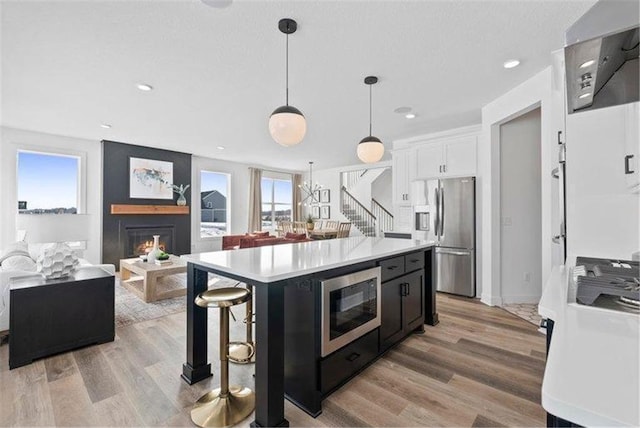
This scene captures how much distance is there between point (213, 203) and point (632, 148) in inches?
315

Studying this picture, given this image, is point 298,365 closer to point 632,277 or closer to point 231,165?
point 632,277

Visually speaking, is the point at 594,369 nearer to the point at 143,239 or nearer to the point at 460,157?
the point at 460,157

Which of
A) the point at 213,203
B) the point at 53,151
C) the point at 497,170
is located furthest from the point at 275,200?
the point at 497,170

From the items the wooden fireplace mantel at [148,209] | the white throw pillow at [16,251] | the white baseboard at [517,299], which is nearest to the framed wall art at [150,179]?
the wooden fireplace mantel at [148,209]

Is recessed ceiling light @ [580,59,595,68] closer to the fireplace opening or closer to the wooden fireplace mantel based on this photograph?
the fireplace opening

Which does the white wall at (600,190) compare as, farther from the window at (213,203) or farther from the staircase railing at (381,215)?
the staircase railing at (381,215)

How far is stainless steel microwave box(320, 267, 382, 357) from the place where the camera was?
174 cm

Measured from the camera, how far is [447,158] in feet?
15.4

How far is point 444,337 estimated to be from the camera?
276 cm

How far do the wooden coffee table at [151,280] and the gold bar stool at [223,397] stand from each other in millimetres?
1999

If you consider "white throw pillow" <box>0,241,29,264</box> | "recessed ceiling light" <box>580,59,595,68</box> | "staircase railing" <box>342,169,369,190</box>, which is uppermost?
"staircase railing" <box>342,169,369,190</box>

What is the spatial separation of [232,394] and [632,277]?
84.3 inches

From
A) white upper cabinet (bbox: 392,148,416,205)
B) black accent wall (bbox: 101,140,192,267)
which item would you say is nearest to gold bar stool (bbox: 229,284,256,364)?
white upper cabinet (bbox: 392,148,416,205)

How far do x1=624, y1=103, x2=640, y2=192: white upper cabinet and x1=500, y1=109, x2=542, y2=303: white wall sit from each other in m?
2.14
